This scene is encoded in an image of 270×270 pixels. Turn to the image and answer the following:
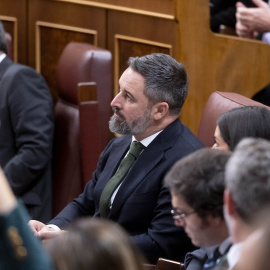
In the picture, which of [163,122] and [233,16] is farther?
A: [233,16]

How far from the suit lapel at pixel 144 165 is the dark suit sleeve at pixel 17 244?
3.55ft

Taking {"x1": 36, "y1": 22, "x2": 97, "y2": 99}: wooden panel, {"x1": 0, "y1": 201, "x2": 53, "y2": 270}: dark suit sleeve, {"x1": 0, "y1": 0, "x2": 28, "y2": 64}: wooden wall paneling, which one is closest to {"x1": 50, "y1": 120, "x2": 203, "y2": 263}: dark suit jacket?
{"x1": 0, "y1": 201, "x2": 53, "y2": 270}: dark suit sleeve

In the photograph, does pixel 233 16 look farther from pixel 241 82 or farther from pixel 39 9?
pixel 39 9

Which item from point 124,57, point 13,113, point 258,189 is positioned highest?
point 258,189

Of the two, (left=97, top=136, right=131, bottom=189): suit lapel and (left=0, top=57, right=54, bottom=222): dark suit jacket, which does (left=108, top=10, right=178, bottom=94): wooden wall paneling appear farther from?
(left=97, top=136, right=131, bottom=189): suit lapel

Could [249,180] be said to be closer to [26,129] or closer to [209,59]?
[209,59]

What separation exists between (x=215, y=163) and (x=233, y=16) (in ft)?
5.89

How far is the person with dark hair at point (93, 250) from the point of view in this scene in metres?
0.83

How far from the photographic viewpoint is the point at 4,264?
0.78 m

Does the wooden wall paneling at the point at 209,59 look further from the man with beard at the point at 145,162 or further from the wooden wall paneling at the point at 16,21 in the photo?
the wooden wall paneling at the point at 16,21

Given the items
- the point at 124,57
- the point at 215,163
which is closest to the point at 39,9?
the point at 124,57

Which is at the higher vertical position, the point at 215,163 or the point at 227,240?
the point at 215,163

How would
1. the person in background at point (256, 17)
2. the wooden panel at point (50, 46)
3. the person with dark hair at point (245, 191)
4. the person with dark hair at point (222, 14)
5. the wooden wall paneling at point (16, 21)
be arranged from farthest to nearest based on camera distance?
the wooden wall paneling at point (16, 21)
the wooden panel at point (50, 46)
the person with dark hair at point (222, 14)
the person in background at point (256, 17)
the person with dark hair at point (245, 191)

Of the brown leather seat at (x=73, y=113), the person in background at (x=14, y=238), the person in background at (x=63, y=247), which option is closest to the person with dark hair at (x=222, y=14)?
the brown leather seat at (x=73, y=113)
